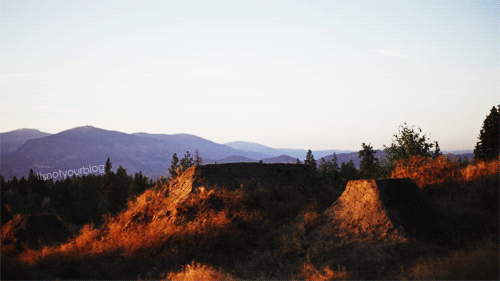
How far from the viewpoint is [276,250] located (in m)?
13.2

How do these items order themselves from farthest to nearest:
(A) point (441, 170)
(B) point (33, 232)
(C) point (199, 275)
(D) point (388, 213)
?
(B) point (33, 232), (A) point (441, 170), (D) point (388, 213), (C) point (199, 275)

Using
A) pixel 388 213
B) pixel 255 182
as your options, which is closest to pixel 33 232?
pixel 255 182

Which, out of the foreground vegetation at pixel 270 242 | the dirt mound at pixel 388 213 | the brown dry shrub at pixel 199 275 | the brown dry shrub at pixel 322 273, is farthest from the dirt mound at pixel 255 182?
the brown dry shrub at pixel 322 273

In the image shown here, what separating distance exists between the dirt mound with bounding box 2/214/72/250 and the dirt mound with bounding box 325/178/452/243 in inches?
462

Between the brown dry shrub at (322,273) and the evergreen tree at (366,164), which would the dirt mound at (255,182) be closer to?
the brown dry shrub at (322,273)

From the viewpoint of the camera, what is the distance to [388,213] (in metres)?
12.4

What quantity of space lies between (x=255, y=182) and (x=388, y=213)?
6411 mm

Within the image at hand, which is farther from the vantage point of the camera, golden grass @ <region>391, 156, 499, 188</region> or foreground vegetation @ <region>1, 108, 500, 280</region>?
golden grass @ <region>391, 156, 499, 188</region>

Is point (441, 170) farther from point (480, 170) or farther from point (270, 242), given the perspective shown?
point (270, 242)

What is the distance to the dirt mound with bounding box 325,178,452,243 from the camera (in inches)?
464

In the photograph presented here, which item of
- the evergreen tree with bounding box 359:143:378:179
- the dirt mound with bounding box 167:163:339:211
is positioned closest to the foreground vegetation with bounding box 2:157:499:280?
the dirt mound with bounding box 167:163:339:211

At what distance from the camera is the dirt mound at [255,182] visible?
16891 millimetres

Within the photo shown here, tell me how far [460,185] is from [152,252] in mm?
11251

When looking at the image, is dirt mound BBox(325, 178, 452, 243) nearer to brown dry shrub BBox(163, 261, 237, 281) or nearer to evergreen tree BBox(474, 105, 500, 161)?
brown dry shrub BBox(163, 261, 237, 281)
